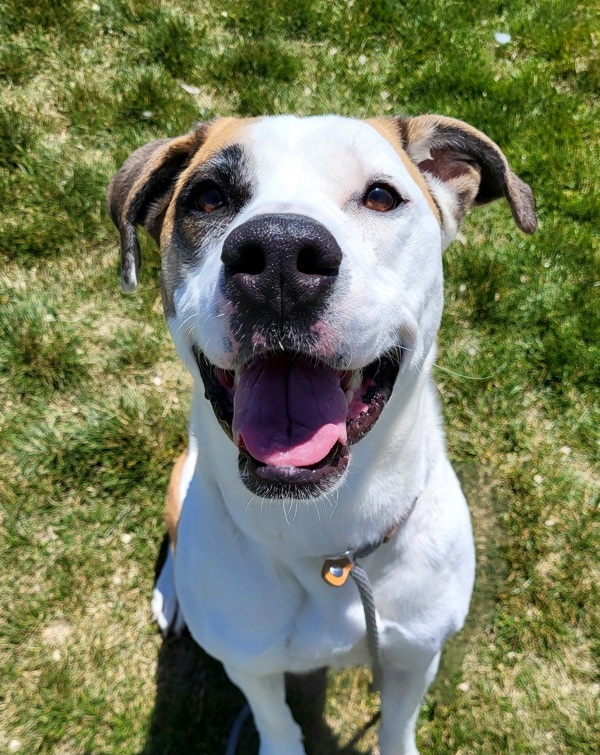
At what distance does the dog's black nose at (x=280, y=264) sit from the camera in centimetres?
176

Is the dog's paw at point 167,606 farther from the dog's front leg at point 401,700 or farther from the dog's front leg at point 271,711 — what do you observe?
the dog's front leg at point 401,700

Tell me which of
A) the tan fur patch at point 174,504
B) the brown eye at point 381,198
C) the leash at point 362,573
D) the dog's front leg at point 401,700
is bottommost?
the dog's front leg at point 401,700

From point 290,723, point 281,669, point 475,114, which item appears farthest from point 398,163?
point 475,114

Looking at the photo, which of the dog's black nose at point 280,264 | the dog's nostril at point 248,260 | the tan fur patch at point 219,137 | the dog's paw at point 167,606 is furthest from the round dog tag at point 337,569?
the dog's paw at point 167,606

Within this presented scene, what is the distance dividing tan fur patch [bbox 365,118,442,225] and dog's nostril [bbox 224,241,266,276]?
83 centimetres

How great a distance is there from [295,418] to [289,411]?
3 centimetres

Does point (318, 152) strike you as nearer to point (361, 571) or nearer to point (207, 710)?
point (361, 571)

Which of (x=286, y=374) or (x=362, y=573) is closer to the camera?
(x=286, y=374)

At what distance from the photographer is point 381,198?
221cm

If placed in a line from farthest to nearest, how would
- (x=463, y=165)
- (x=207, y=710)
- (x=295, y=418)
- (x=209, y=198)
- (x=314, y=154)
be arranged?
(x=207, y=710) → (x=463, y=165) → (x=209, y=198) → (x=314, y=154) → (x=295, y=418)

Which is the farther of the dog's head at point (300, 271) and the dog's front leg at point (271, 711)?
the dog's front leg at point (271, 711)

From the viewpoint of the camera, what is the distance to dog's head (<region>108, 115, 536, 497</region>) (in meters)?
1.84

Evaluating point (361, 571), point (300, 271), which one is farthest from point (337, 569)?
point (300, 271)

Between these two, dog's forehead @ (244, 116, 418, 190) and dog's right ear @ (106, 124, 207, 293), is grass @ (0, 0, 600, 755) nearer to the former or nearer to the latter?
dog's right ear @ (106, 124, 207, 293)
